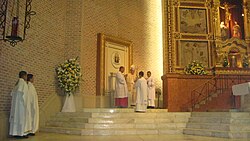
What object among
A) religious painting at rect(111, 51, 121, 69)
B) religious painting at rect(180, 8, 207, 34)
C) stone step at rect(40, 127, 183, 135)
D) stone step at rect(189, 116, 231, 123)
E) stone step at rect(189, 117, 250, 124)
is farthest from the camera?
religious painting at rect(180, 8, 207, 34)

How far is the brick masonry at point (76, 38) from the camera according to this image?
31.2 feet

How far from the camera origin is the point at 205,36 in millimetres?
14195

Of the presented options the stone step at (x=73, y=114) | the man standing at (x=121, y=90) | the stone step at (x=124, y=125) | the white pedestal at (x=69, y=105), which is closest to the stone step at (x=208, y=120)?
the stone step at (x=124, y=125)

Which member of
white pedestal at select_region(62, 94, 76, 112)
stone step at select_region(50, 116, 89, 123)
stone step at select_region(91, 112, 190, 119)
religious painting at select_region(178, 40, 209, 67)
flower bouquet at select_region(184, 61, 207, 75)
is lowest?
stone step at select_region(50, 116, 89, 123)

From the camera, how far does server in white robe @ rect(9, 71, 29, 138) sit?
7.54m

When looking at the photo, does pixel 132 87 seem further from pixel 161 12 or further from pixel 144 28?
pixel 161 12

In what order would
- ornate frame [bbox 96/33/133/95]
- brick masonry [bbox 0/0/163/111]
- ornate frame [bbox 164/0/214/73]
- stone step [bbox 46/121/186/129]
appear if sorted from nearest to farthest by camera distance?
stone step [bbox 46/121/186/129]
brick masonry [bbox 0/0/163/111]
ornate frame [bbox 96/33/133/95]
ornate frame [bbox 164/0/214/73]

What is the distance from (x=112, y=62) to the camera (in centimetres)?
1292

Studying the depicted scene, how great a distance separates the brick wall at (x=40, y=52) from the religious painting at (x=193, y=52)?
549 centimetres

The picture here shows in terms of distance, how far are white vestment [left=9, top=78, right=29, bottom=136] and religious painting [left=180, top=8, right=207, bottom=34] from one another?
8.59 m

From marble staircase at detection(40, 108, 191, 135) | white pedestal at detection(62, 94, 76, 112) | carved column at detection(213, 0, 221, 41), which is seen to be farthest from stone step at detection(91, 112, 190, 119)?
carved column at detection(213, 0, 221, 41)

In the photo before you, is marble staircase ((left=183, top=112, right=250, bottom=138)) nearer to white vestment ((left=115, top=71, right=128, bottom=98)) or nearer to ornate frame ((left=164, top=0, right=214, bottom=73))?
white vestment ((left=115, top=71, right=128, bottom=98))

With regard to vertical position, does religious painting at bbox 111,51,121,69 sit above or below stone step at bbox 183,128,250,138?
above

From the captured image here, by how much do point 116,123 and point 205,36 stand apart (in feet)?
24.2
